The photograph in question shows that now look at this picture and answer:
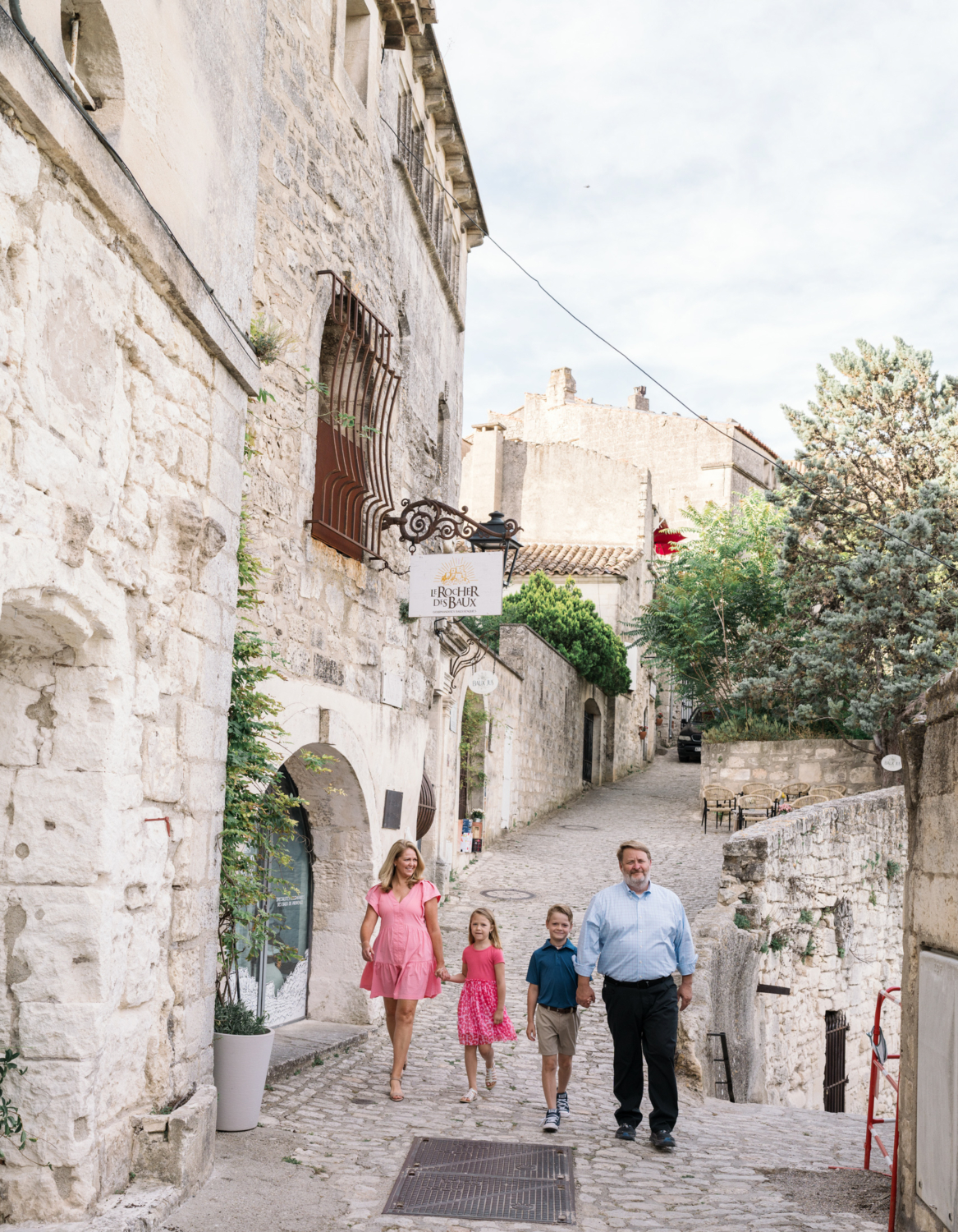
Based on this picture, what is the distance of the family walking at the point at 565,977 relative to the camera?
5617 mm

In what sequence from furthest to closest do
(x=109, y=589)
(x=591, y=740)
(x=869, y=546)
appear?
(x=591, y=740)
(x=869, y=546)
(x=109, y=589)

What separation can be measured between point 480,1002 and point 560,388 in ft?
102

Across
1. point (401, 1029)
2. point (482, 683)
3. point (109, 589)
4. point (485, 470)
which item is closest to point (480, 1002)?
point (401, 1029)

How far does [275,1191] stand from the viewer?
451 centimetres

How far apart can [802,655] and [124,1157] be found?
56.1 feet

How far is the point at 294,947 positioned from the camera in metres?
7.30

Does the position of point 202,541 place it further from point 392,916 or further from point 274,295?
point 392,916

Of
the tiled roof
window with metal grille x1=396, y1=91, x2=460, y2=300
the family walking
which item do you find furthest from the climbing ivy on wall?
the tiled roof

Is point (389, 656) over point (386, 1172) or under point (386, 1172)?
over

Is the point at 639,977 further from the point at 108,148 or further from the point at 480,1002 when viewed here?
the point at 108,148

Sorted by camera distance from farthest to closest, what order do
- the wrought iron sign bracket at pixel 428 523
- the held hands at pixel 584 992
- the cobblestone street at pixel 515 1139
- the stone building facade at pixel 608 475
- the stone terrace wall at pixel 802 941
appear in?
the stone building facade at pixel 608 475
the stone terrace wall at pixel 802 941
the wrought iron sign bracket at pixel 428 523
the held hands at pixel 584 992
the cobblestone street at pixel 515 1139

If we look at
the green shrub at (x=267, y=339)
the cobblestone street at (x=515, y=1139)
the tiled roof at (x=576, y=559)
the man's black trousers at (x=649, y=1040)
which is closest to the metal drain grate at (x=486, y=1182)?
the cobblestone street at (x=515, y=1139)

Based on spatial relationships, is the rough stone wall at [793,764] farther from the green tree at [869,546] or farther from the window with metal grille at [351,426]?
the window with metal grille at [351,426]

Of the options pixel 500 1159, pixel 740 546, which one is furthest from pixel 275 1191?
pixel 740 546
